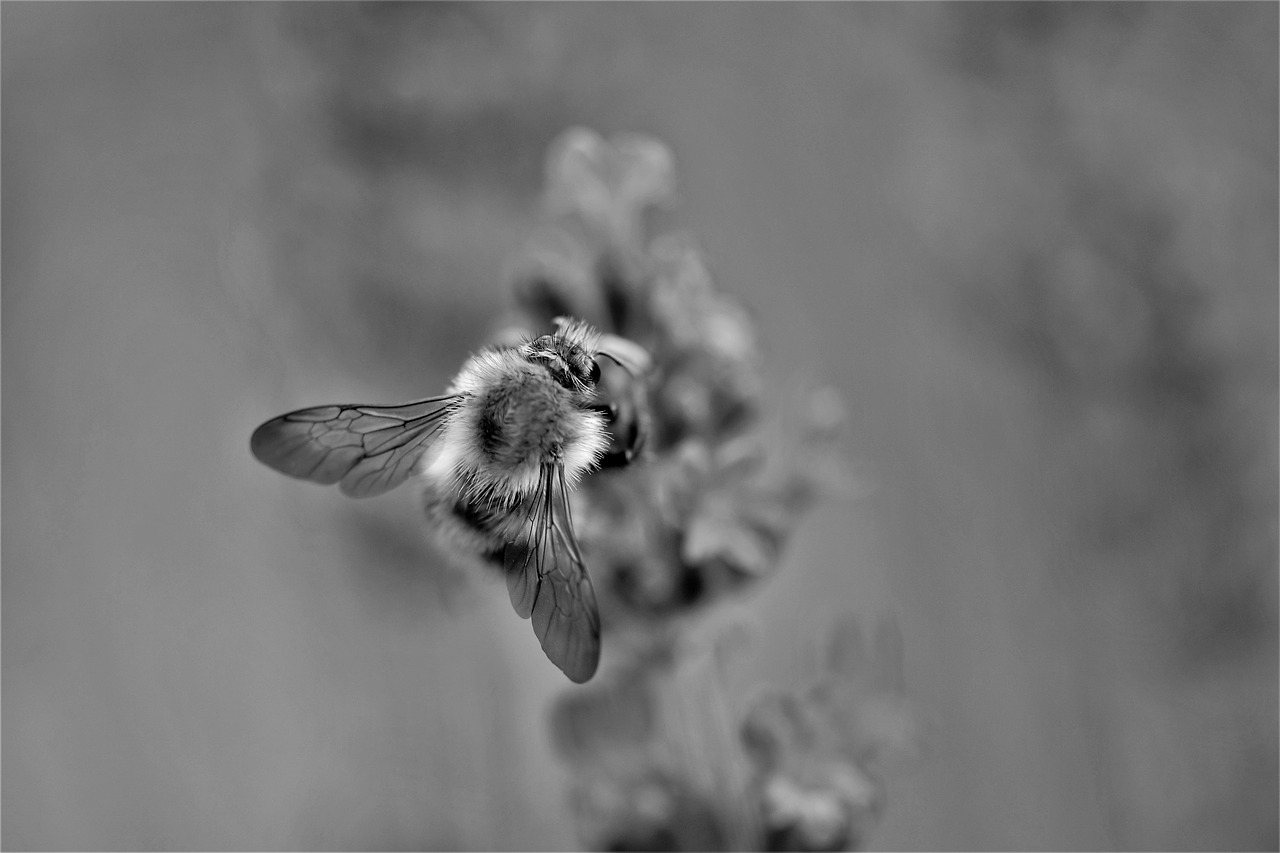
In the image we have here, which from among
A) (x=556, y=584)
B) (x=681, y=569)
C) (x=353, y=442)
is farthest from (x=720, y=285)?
(x=556, y=584)

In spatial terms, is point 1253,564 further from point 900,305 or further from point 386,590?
point 386,590

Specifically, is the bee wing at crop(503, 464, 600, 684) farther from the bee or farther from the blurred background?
the blurred background

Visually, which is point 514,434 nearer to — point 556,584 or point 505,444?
point 505,444

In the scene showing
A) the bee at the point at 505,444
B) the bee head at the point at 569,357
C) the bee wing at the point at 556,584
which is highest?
the bee head at the point at 569,357

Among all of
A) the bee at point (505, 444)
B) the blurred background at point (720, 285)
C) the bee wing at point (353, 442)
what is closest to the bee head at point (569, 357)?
the bee at point (505, 444)

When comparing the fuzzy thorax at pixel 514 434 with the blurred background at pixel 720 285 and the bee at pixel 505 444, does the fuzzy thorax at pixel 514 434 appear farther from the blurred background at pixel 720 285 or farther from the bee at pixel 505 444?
the blurred background at pixel 720 285

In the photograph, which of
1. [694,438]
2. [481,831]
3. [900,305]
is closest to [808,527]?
[900,305]
